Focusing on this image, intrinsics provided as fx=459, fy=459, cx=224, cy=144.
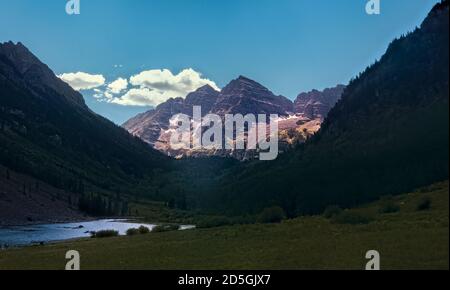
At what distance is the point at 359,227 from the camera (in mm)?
51094

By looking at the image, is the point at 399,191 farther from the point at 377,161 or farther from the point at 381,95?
the point at 381,95

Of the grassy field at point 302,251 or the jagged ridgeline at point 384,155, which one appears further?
the jagged ridgeline at point 384,155

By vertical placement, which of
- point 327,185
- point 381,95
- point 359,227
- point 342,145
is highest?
point 381,95

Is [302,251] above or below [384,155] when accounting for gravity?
below

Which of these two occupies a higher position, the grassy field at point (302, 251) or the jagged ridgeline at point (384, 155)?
the jagged ridgeline at point (384, 155)

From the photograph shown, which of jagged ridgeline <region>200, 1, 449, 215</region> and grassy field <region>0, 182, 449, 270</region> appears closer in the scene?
grassy field <region>0, 182, 449, 270</region>

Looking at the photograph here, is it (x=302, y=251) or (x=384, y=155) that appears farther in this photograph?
(x=384, y=155)

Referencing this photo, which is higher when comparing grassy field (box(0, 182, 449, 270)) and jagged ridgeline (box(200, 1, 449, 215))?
jagged ridgeline (box(200, 1, 449, 215))
